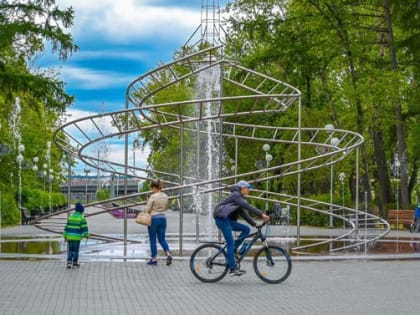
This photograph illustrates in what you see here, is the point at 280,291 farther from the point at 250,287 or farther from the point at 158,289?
the point at 158,289

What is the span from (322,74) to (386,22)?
7.81 m

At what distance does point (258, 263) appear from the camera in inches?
634

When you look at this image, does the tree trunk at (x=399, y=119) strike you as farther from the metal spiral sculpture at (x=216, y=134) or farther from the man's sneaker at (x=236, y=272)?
the man's sneaker at (x=236, y=272)

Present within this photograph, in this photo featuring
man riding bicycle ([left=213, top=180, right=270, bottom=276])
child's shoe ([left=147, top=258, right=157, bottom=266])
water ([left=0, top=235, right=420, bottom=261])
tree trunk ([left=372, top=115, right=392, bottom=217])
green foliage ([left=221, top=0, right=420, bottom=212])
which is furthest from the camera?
tree trunk ([left=372, top=115, right=392, bottom=217])

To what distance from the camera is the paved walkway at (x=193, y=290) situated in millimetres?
12469

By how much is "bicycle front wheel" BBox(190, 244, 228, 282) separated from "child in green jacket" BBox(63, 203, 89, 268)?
130 inches

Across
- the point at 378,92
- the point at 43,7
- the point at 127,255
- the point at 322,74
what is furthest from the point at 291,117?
the point at 127,255

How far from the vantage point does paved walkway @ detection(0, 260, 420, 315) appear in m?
12.5

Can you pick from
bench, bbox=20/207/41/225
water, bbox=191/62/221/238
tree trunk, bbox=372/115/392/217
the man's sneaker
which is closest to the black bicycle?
the man's sneaker

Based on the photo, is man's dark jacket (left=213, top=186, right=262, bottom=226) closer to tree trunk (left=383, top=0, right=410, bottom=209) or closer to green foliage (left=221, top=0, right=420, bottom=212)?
green foliage (left=221, top=0, right=420, bottom=212)

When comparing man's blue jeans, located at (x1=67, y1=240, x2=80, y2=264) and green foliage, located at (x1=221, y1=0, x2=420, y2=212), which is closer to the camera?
man's blue jeans, located at (x1=67, y1=240, x2=80, y2=264)

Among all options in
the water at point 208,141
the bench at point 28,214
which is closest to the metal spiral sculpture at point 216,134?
the water at point 208,141

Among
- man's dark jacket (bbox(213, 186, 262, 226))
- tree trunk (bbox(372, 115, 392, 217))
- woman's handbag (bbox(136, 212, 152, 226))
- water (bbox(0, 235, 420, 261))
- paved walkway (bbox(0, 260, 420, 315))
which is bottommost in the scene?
paved walkway (bbox(0, 260, 420, 315))

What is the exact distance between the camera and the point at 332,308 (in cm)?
1255
